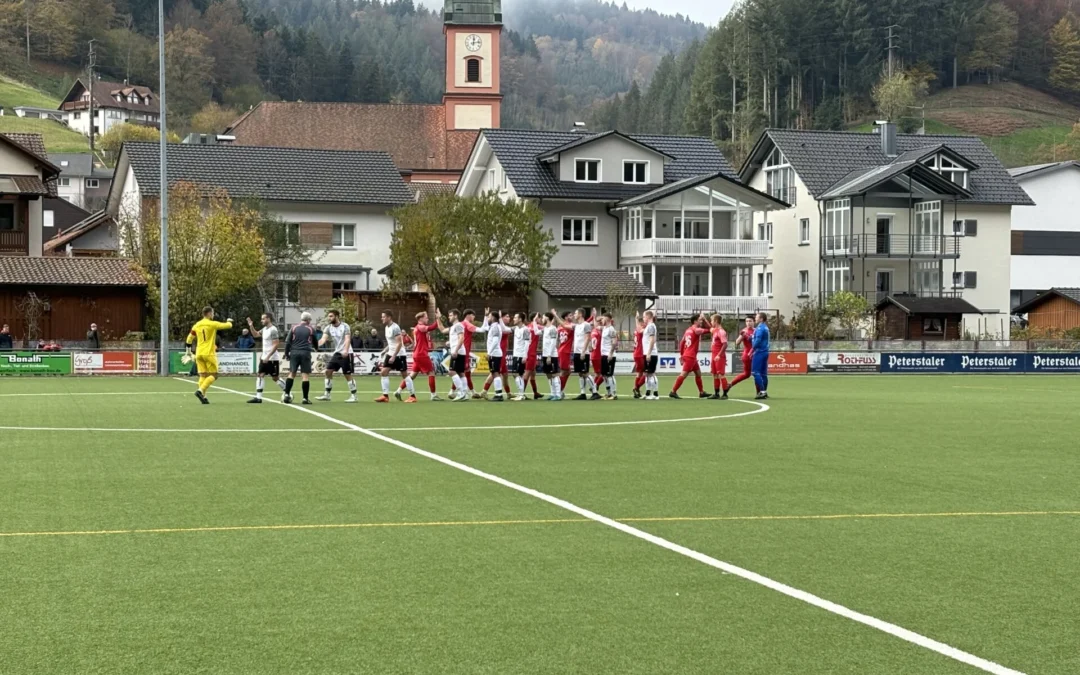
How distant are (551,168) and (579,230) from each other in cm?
335

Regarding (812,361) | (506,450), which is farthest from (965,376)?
(506,450)

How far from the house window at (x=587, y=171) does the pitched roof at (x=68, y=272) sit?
73.0ft

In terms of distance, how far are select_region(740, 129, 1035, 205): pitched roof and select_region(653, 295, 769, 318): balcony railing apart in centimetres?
839

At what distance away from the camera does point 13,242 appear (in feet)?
193

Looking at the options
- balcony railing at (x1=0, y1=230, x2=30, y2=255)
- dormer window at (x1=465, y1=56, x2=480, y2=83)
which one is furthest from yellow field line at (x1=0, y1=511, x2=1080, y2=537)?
dormer window at (x1=465, y1=56, x2=480, y2=83)

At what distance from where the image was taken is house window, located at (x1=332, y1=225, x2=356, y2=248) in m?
67.6

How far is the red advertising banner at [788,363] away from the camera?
1966 inches

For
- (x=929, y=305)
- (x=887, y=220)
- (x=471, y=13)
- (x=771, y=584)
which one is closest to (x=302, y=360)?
(x=771, y=584)

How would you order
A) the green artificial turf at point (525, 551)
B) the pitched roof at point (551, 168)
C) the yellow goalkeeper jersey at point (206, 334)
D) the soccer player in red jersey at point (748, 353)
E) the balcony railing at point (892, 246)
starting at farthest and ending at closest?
the balcony railing at point (892, 246)
the pitched roof at point (551, 168)
the soccer player in red jersey at point (748, 353)
the yellow goalkeeper jersey at point (206, 334)
the green artificial turf at point (525, 551)

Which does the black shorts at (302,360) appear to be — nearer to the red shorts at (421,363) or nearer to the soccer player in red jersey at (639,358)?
the red shorts at (421,363)

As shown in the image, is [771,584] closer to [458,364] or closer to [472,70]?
[458,364]

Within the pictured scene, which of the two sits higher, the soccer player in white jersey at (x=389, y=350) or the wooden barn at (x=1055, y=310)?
the wooden barn at (x=1055, y=310)

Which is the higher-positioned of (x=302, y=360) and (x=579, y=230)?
(x=579, y=230)

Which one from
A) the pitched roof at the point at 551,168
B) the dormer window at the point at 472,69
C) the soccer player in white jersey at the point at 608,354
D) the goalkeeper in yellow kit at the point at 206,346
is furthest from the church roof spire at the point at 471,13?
the goalkeeper in yellow kit at the point at 206,346
